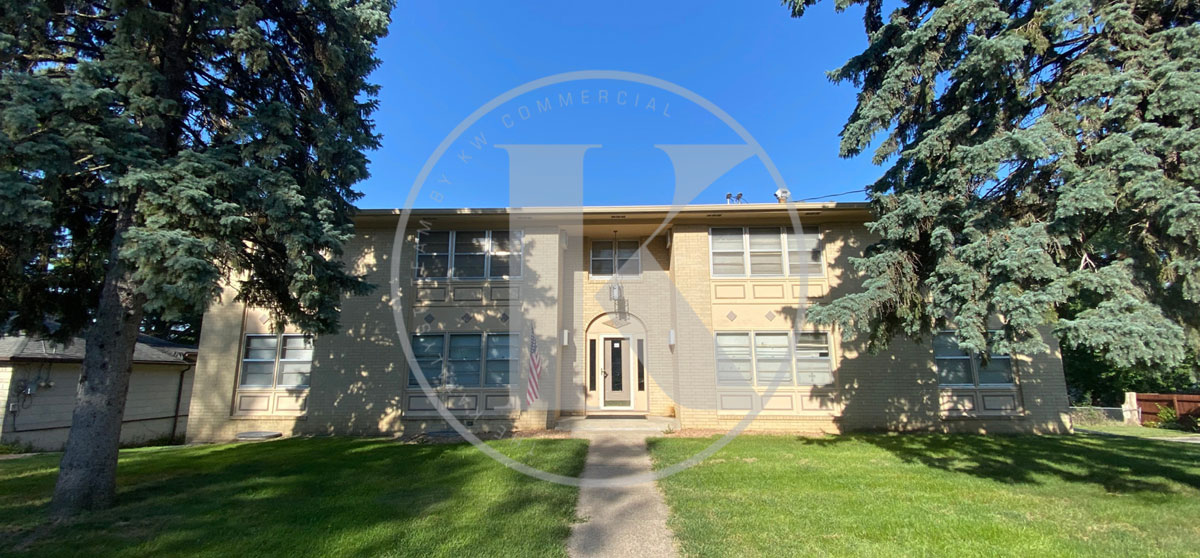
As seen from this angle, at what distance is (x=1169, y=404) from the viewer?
580 inches

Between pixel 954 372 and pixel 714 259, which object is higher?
pixel 714 259

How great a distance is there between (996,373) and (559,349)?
9.73 m

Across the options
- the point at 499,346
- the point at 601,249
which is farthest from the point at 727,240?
the point at 499,346

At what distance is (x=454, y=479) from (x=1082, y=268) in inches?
317

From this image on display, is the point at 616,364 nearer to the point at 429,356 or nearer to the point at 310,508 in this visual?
the point at 429,356

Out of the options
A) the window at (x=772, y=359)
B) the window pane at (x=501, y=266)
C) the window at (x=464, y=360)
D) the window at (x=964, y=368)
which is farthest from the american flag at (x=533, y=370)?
the window at (x=964, y=368)

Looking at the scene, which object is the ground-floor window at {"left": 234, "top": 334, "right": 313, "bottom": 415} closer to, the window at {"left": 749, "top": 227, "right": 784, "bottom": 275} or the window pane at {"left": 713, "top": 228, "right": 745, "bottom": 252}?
the window pane at {"left": 713, "top": 228, "right": 745, "bottom": 252}

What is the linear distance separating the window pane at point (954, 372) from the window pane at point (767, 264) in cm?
394

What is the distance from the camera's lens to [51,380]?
1150 centimetres

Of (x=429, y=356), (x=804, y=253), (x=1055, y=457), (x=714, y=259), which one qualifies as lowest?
(x=1055, y=457)

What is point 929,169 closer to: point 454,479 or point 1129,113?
point 1129,113

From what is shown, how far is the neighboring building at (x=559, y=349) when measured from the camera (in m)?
10.8

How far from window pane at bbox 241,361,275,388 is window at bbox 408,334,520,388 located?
334 cm

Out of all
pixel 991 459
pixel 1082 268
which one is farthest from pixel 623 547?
pixel 991 459
